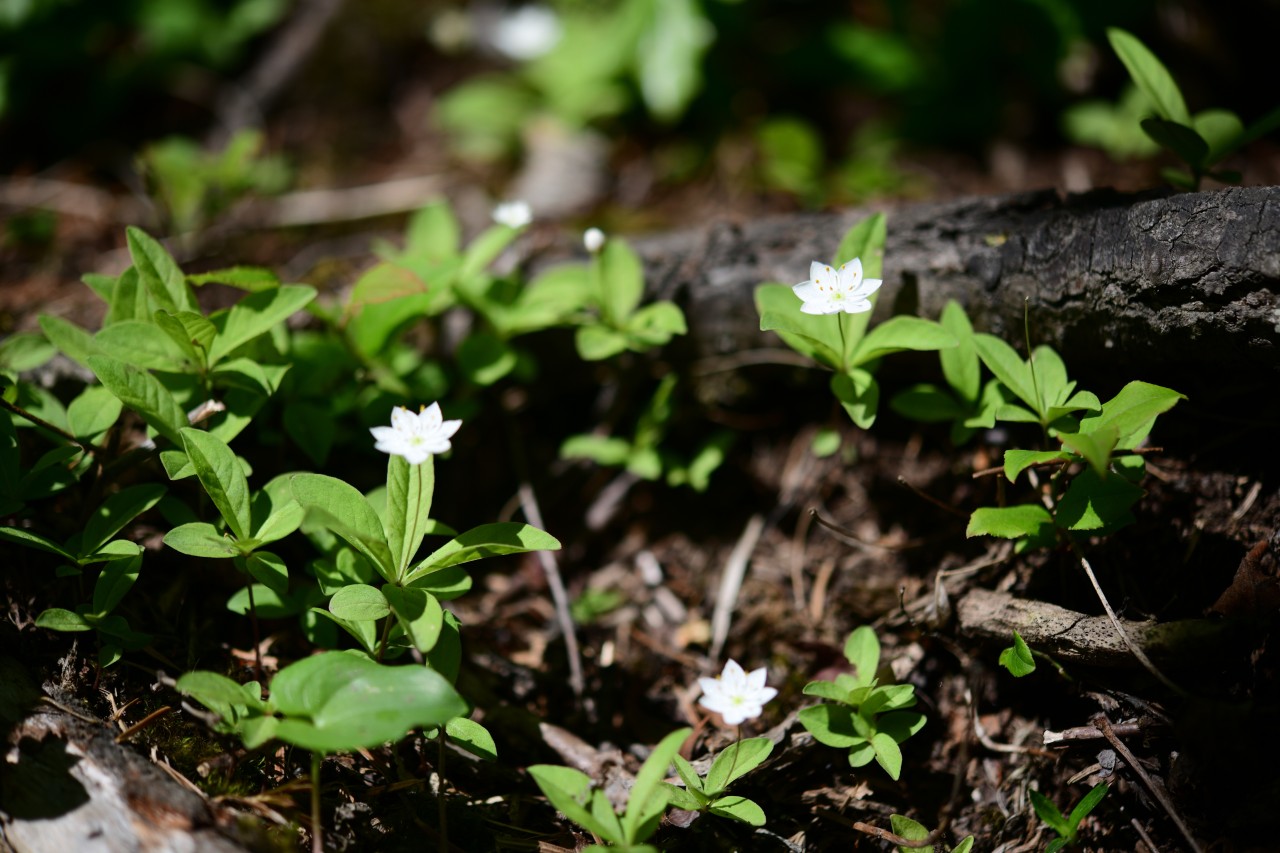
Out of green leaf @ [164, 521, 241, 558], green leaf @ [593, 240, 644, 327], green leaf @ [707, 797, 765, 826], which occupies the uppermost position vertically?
green leaf @ [593, 240, 644, 327]

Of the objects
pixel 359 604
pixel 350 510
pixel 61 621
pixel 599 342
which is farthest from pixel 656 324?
pixel 61 621

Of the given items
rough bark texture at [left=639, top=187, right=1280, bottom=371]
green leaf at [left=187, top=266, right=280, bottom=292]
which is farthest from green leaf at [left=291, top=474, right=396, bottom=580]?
rough bark texture at [left=639, top=187, right=1280, bottom=371]

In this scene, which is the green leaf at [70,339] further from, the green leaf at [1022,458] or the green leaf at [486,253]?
the green leaf at [1022,458]

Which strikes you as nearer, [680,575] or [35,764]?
[35,764]

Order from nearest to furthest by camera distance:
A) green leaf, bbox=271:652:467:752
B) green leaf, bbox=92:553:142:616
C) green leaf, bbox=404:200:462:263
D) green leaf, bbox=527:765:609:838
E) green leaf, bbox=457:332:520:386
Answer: green leaf, bbox=271:652:467:752
green leaf, bbox=527:765:609:838
green leaf, bbox=92:553:142:616
green leaf, bbox=457:332:520:386
green leaf, bbox=404:200:462:263

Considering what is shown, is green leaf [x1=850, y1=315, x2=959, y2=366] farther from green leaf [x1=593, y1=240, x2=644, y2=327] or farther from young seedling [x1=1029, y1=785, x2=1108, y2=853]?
young seedling [x1=1029, y1=785, x2=1108, y2=853]

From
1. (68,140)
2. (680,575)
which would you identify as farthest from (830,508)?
(68,140)

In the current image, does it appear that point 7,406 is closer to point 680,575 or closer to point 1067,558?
point 680,575
